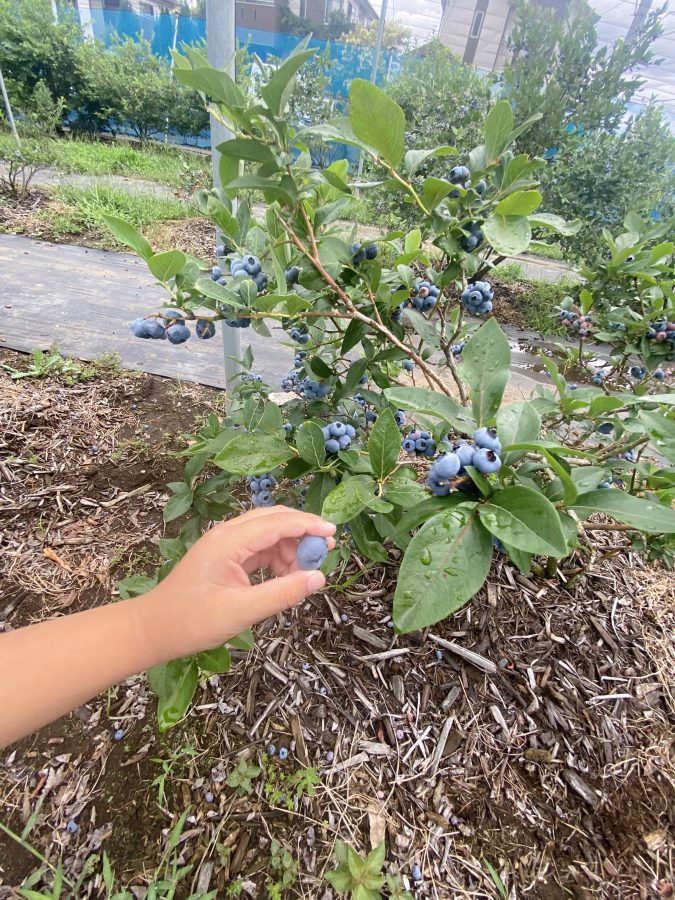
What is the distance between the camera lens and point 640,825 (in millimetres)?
1305

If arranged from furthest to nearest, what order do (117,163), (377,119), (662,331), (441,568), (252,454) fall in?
(117,163), (662,331), (252,454), (377,119), (441,568)

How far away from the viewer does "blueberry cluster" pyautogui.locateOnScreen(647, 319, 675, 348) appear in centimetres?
154

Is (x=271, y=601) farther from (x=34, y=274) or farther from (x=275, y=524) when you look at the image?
(x=34, y=274)

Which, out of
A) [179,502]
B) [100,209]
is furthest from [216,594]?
[100,209]

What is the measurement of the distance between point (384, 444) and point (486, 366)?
226 mm

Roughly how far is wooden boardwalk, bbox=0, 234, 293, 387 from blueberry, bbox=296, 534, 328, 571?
237 centimetres

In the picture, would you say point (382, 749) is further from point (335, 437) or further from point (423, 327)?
point (423, 327)

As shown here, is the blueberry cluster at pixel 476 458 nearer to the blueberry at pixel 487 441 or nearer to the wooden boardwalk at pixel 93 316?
the blueberry at pixel 487 441

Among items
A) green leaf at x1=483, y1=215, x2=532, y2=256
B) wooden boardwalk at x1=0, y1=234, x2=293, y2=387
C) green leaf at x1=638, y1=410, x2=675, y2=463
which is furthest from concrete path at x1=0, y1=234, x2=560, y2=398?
green leaf at x1=638, y1=410, x2=675, y2=463

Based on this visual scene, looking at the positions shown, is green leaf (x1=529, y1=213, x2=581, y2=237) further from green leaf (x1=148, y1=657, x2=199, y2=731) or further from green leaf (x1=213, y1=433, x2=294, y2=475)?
green leaf (x1=148, y1=657, x2=199, y2=731)

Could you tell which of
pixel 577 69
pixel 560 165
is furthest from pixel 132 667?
pixel 577 69

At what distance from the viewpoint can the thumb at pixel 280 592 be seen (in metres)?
0.75

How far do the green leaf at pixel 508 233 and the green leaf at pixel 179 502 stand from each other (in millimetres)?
1001

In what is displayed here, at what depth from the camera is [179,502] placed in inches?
53.8
